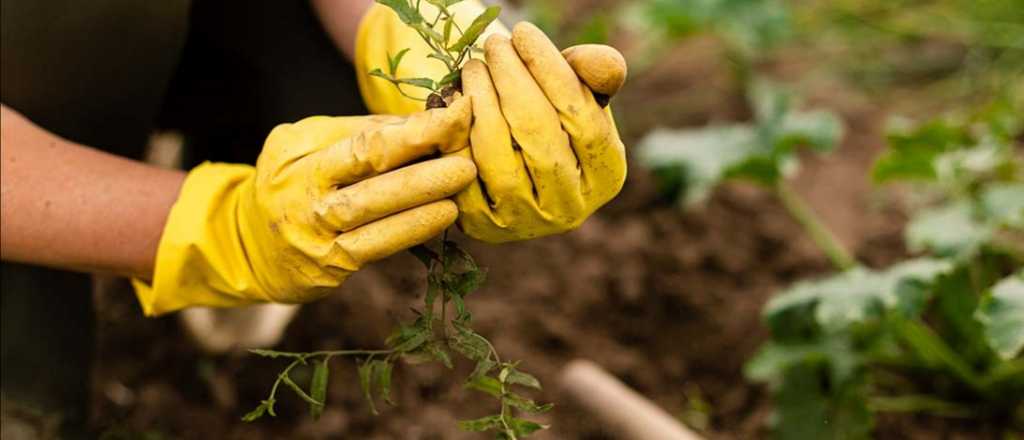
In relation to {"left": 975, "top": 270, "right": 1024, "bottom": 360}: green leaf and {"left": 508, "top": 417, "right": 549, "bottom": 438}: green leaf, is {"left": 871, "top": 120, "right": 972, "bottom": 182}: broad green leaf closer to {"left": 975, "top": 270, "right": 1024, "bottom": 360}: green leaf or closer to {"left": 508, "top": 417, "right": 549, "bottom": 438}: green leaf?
{"left": 975, "top": 270, "right": 1024, "bottom": 360}: green leaf

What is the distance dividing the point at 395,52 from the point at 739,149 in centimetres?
90

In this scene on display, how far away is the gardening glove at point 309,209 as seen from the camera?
1.17 metres

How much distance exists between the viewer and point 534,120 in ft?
3.81

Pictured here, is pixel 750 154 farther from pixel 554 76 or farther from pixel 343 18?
pixel 554 76

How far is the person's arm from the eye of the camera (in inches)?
55.2

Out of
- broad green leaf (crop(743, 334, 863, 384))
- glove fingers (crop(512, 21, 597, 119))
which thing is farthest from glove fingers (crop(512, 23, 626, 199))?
broad green leaf (crop(743, 334, 863, 384))

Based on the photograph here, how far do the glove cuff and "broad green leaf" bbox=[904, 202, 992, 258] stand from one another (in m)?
1.04

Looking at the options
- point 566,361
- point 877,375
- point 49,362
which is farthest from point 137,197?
point 877,375

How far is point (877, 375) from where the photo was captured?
6.67 feet

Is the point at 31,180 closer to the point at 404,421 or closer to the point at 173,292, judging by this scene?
the point at 173,292

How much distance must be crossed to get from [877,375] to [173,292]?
47.3 inches

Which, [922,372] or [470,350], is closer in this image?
[470,350]

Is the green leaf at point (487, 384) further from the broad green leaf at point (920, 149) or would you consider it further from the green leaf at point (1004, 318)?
the broad green leaf at point (920, 149)

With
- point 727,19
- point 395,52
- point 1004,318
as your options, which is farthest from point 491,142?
point 727,19
